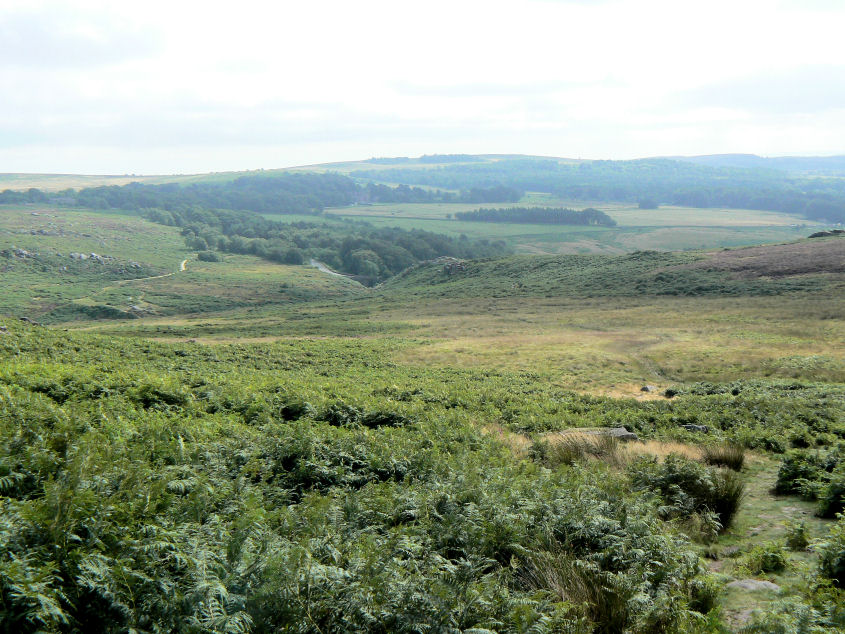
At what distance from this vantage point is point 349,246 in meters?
164

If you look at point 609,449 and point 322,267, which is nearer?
point 609,449

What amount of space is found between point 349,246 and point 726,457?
158 metres

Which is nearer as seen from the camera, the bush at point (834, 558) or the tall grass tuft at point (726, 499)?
the bush at point (834, 558)

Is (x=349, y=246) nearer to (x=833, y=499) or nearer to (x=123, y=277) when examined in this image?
(x=123, y=277)

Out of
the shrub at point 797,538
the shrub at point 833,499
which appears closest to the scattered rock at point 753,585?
the shrub at point 797,538

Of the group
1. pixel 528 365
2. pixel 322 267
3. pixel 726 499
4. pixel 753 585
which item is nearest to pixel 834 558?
pixel 753 585

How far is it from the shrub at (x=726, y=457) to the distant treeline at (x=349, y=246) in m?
136

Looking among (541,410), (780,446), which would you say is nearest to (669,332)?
(541,410)

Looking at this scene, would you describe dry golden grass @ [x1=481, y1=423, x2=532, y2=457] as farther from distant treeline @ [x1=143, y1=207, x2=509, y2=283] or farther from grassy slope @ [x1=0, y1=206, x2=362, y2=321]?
distant treeline @ [x1=143, y1=207, x2=509, y2=283]

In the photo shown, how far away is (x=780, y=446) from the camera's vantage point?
13.2 metres

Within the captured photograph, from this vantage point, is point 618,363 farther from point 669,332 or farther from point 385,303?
A: point 385,303

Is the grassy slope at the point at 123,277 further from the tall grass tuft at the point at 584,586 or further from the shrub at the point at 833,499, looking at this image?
the shrub at the point at 833,499

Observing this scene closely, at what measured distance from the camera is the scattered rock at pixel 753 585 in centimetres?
621

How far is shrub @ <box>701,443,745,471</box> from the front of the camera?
11.4 metres
